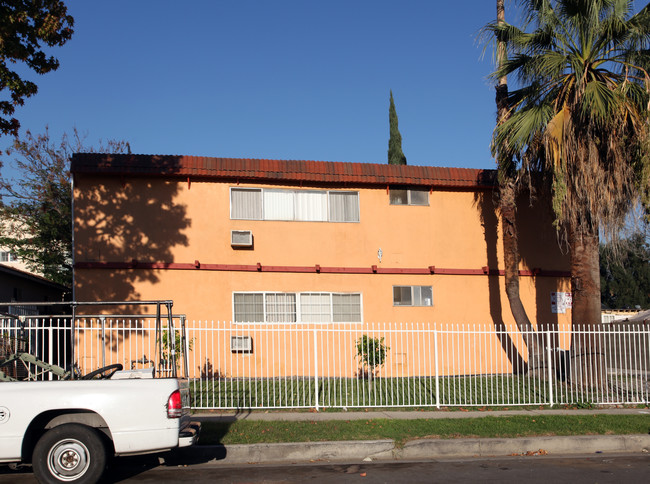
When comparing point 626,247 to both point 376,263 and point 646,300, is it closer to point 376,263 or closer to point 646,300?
point 376,263

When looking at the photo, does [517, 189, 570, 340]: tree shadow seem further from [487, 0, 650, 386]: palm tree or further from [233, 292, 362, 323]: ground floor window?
[233, 292, 362, 323]: ground floor window

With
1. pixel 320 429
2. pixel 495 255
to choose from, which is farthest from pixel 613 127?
pixel 320 429

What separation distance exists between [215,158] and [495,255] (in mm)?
7768

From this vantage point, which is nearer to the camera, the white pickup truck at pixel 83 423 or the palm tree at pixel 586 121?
the white pickup truck at pixel 83 423

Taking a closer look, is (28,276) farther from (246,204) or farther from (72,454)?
(72,454)

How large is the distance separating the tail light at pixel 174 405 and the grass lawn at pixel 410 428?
6.66 ft

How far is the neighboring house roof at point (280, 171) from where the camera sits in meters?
15.1

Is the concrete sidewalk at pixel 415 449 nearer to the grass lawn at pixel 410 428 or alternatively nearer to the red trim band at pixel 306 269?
the grass lawn at pixel 410 428

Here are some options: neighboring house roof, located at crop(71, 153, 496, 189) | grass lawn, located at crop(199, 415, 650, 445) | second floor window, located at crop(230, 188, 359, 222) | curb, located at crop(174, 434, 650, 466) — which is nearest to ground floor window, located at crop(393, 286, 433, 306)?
second floor window, located at crop(230, 188, 359, 222)

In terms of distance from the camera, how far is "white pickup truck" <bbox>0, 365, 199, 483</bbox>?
6848mm

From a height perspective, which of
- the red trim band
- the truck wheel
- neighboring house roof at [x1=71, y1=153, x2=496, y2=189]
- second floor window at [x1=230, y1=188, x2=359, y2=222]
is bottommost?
the truck wheel

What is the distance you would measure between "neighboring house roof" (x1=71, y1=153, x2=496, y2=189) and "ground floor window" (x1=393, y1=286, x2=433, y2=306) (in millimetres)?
2712

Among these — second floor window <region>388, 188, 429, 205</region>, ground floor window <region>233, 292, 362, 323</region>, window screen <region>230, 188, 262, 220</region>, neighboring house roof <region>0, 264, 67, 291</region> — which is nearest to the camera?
ground floor window <region>233, 292, 362, 323</region>

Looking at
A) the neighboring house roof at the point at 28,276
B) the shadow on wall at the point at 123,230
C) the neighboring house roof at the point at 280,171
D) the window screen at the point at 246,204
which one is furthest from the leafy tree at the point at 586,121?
the neighboring house roof at the point at 28,276
